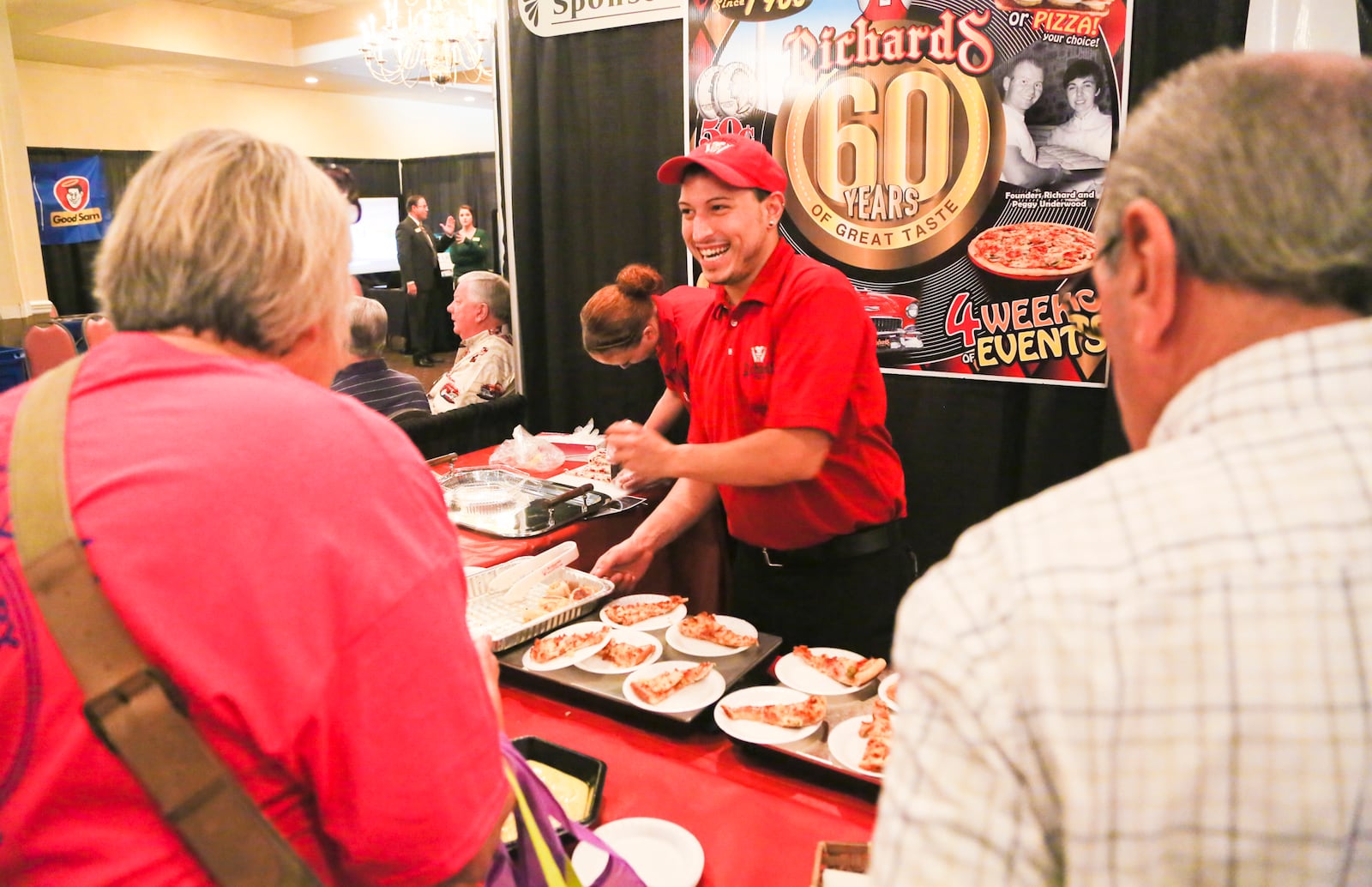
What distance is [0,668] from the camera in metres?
0.73

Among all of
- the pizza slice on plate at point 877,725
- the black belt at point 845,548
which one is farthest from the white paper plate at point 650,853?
the black belt at point 845,548

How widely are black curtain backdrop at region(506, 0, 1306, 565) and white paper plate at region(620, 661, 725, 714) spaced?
1.89 m

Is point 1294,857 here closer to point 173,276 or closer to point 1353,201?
point 1353,201

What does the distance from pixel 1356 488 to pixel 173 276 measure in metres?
0.93

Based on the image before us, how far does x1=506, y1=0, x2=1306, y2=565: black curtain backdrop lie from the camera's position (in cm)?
303

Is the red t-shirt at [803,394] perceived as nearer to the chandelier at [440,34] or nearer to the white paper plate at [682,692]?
the white paper plate at [682,692]

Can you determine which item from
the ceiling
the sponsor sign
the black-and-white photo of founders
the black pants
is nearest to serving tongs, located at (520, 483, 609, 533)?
the black pants

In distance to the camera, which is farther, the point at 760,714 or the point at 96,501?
the point at 760,714

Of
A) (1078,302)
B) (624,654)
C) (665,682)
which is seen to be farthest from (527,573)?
(1078,302)

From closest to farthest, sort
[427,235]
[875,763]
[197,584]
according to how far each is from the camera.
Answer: [197,584] < [875,763] < [427,235]

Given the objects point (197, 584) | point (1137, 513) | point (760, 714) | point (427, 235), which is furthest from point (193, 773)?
point (427, 235)

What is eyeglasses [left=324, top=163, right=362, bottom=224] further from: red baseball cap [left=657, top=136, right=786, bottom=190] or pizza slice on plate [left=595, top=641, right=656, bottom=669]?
pizza slice on plate [left=595, top=641, right=656, bottom=669]

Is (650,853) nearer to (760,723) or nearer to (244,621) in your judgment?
(760,723)

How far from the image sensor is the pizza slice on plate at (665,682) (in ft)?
5.16
